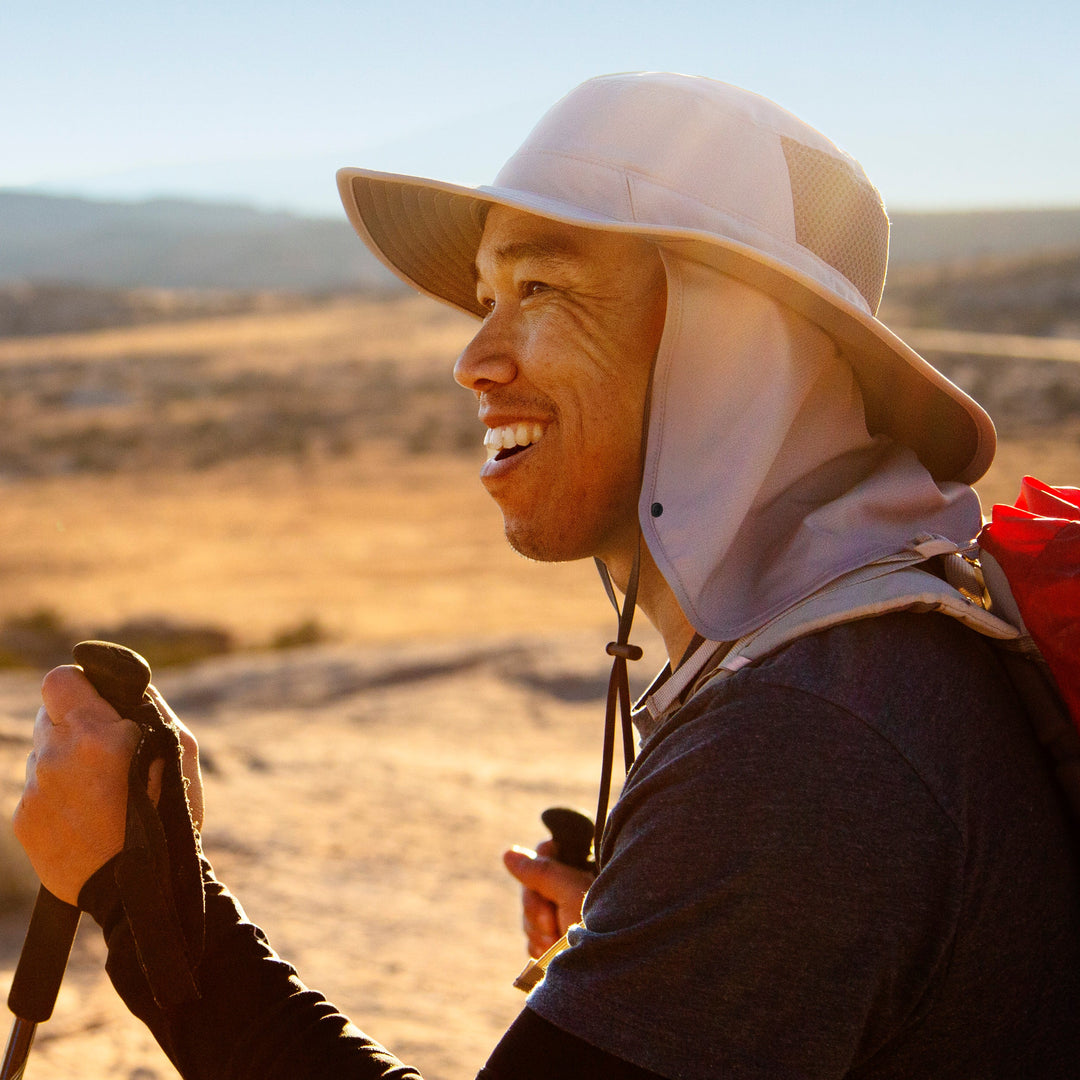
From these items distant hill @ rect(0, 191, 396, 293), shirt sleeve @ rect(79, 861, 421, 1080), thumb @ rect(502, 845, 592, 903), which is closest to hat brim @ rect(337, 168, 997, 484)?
thumb @ rect(502, 845, 592, 903)

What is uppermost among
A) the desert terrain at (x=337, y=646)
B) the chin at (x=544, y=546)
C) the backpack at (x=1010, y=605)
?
the backpack at (x=1010, y=605)

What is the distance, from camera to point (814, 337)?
1.78 meters

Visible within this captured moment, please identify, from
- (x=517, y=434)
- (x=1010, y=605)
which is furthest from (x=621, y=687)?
(x=1010, y=605)

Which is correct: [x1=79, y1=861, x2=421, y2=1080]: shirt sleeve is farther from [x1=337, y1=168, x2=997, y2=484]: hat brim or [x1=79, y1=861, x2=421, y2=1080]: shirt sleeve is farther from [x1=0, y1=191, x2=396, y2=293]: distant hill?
[x1=0, y1=191, x2=396, y2=293]: distant hill

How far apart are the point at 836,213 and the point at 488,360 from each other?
567 mm

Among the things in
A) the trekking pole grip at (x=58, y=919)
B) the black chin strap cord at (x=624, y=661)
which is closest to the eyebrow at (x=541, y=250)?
the black chin strap cord at (x=624, y=661)

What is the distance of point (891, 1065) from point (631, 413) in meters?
0.97

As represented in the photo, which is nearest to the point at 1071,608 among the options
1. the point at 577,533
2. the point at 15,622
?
the point at 577,533

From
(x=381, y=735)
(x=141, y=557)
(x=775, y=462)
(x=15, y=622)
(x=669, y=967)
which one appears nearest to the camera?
(x=669, y=967)

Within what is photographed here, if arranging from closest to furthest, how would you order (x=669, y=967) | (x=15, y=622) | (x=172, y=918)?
(x=669, y=967)
(x=172, y=918)
(x=15, y=622)

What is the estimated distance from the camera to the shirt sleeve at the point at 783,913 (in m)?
1.24

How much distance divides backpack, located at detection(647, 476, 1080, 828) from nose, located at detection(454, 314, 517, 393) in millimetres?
609

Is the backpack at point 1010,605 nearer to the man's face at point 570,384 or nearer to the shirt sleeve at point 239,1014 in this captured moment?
the man's face at point 570,384

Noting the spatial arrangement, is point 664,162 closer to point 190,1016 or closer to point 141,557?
point 190,1016
